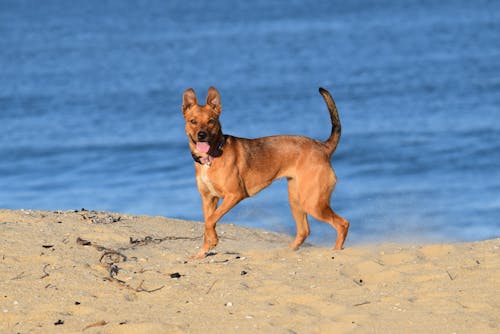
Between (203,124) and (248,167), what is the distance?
662 millimetres

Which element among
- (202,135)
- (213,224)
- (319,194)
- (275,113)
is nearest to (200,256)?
(213,224)

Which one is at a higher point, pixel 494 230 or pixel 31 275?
pixel 31 275

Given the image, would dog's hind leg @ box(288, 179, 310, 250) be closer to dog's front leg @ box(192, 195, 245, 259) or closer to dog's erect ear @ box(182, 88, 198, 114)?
dog's front leg @ box(192, 195, 245, 259)

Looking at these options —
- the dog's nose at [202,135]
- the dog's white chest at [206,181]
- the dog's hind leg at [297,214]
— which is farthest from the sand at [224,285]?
the dog's nose at [202,135]

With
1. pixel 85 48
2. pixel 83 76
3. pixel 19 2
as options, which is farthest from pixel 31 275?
pixel 19 2

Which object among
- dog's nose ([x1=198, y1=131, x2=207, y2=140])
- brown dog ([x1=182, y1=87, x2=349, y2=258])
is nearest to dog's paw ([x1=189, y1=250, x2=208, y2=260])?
brown dog ([x1=182, y1=87, x2=349, y2=258])

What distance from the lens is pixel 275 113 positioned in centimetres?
2434

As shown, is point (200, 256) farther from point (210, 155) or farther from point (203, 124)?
point (203, 124)

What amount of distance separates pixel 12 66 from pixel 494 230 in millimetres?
26648

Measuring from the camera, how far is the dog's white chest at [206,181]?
31.4ft

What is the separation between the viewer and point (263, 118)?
77.2 ft

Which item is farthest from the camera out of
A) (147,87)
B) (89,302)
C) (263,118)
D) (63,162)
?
(147,87)

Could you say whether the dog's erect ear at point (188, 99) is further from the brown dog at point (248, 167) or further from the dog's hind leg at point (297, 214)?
the dog's hind leg at point (297, 214)

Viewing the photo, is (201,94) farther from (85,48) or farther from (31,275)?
(31,275)
